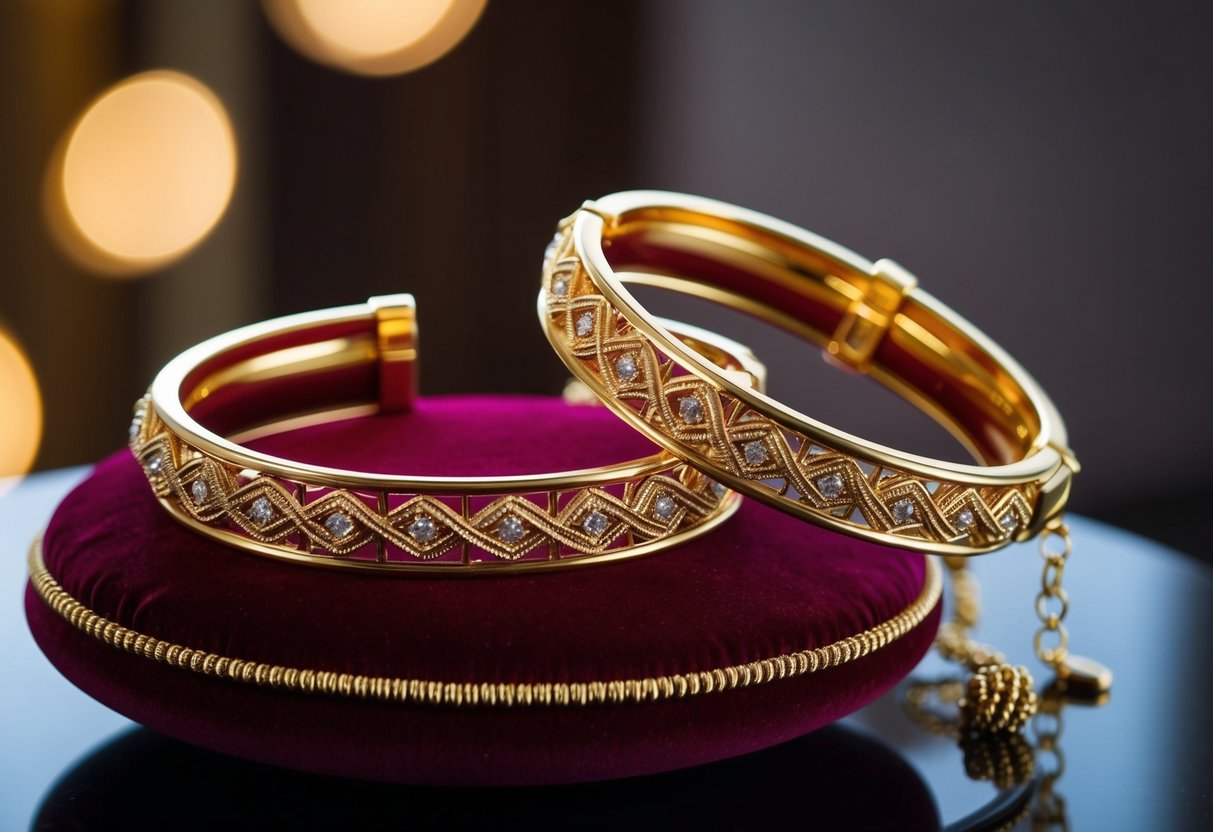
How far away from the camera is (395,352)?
1.30m

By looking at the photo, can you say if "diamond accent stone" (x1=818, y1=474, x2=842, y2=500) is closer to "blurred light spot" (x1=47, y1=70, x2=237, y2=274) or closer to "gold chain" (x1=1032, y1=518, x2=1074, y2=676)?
"gold chain" (x1=1032, y1=518, x2=1074, y2=676)

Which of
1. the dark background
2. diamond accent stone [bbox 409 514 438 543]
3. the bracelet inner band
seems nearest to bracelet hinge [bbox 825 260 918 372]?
the bracelet inner band

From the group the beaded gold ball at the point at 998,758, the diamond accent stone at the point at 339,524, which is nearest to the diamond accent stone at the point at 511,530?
the diamond accent stone at the point at 339,524

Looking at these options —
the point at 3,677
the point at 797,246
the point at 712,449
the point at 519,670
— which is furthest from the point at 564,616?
the point at 797,246

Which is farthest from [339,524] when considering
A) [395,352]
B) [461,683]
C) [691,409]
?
[395,352]

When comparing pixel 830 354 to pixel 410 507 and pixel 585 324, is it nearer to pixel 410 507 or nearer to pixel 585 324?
pixel 585 324

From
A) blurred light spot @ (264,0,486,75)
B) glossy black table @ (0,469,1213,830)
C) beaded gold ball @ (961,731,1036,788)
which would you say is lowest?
beaded gold ball @ (961,731,1036,788)

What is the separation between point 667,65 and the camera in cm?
259

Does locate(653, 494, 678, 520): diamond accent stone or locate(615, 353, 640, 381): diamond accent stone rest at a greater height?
locate(615, 353, 640, 381): diamond accent stone

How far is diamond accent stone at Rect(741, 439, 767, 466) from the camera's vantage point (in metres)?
0.93

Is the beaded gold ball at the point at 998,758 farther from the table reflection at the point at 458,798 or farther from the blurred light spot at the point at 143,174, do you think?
the blurred light spot at the point at 143,174

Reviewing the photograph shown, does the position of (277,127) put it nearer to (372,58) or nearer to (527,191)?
(372,58)

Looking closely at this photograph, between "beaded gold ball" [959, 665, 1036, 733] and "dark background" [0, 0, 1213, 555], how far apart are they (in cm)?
168

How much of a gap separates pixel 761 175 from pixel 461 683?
198 cm
